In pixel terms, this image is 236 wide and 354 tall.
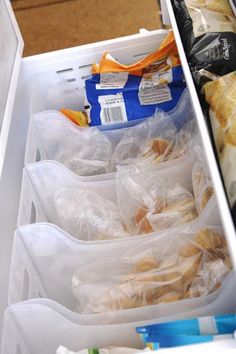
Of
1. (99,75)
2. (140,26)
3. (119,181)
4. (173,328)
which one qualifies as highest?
(140,26)

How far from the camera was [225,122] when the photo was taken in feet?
2.04

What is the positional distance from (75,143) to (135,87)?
17 cm

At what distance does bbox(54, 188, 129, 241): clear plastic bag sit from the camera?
80 centimetres

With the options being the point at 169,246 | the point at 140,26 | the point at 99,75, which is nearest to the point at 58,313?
the point at 169,246

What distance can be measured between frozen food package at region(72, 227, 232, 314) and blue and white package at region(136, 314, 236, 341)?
9 cm

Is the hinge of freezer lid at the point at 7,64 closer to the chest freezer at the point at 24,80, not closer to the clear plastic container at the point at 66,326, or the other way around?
the chest freezer at the point at 24,80

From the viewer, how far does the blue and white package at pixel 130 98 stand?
909mm

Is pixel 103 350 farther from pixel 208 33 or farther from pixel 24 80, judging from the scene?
pixel 24 80

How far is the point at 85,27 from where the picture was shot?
1.90 metres

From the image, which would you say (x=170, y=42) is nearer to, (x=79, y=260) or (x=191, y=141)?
(x=191, y=141)

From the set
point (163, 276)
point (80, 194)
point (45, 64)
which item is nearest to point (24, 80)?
point (45, 64)

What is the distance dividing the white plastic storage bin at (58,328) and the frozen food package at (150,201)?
19 cm

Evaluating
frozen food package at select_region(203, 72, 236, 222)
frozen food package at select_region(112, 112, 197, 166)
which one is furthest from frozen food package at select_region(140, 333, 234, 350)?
frozen food package at select_region(112, 112, 197, 166)

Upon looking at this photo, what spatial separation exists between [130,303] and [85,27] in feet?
4.96
